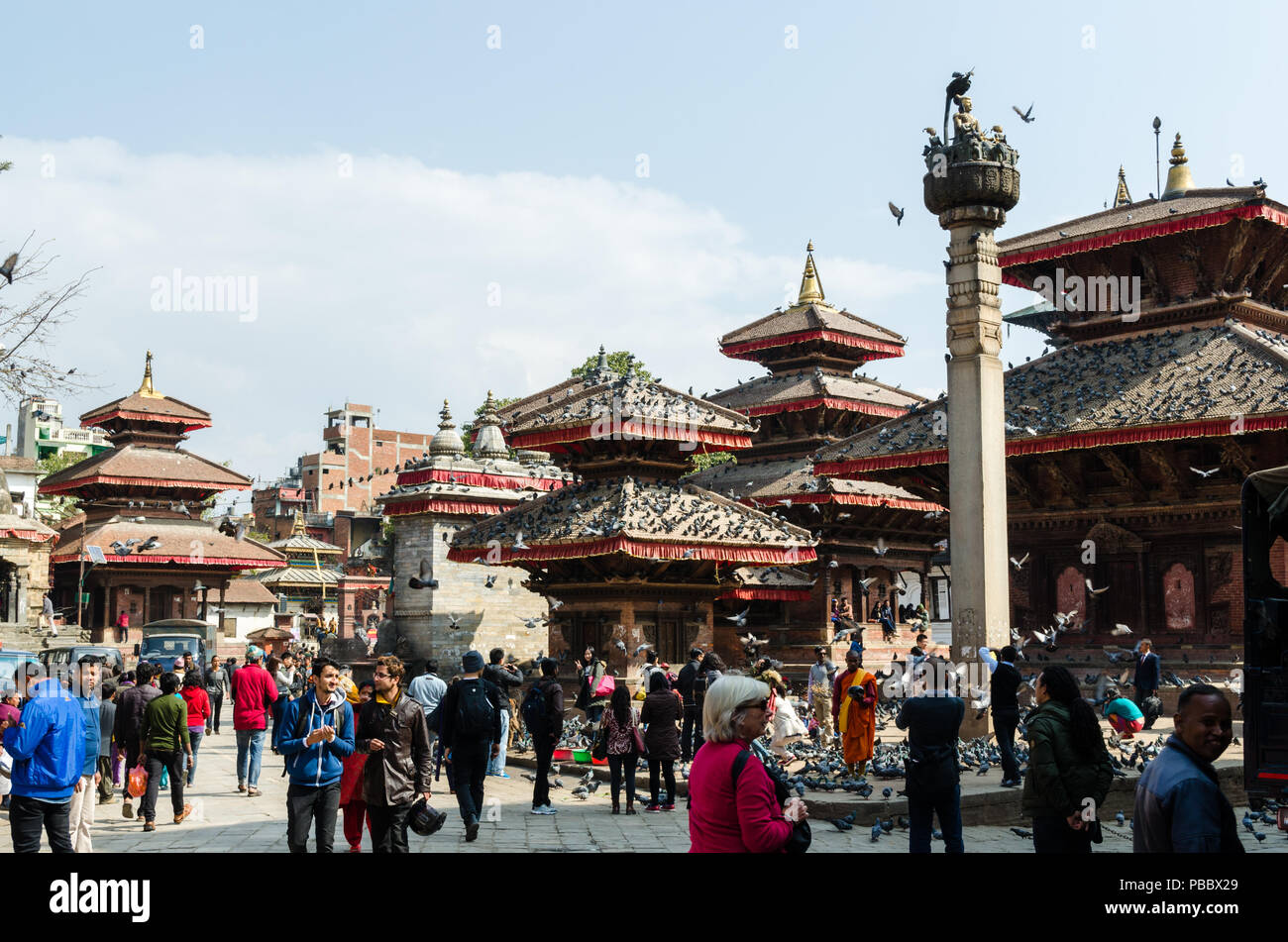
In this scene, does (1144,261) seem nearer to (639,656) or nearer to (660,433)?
(660,433)

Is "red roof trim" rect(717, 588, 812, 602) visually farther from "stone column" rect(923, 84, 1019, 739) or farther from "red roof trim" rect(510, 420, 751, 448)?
"stone column" rect(923, 84, 1019, 739)

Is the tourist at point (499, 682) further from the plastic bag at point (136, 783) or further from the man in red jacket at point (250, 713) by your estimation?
the plastic bag at point (136, 783)

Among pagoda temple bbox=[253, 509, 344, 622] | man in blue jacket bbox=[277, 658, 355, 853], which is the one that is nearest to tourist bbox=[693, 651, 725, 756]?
man in blue jacket bbox=[277, 658, 355, 853]

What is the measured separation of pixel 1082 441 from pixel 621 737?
11940 millimetres

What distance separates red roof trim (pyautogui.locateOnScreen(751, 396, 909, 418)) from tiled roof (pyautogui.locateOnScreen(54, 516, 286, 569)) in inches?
972

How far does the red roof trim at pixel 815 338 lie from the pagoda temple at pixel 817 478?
0.04m

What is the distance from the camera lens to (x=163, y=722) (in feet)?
46.5

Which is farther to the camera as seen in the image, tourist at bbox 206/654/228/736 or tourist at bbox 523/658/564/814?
tourist at bbox 206/654/228/736

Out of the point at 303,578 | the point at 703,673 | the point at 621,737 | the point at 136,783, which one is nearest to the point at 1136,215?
the point at 703,673

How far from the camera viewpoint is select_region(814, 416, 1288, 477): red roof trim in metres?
20.8

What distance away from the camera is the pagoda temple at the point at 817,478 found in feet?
108

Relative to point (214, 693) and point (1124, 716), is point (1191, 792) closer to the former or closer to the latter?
point (1124, 716)

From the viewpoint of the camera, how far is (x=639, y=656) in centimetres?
2642

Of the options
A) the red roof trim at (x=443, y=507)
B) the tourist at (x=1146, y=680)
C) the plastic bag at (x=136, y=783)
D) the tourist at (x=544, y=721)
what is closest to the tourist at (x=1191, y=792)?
the tourist at (x=544, y=721)
